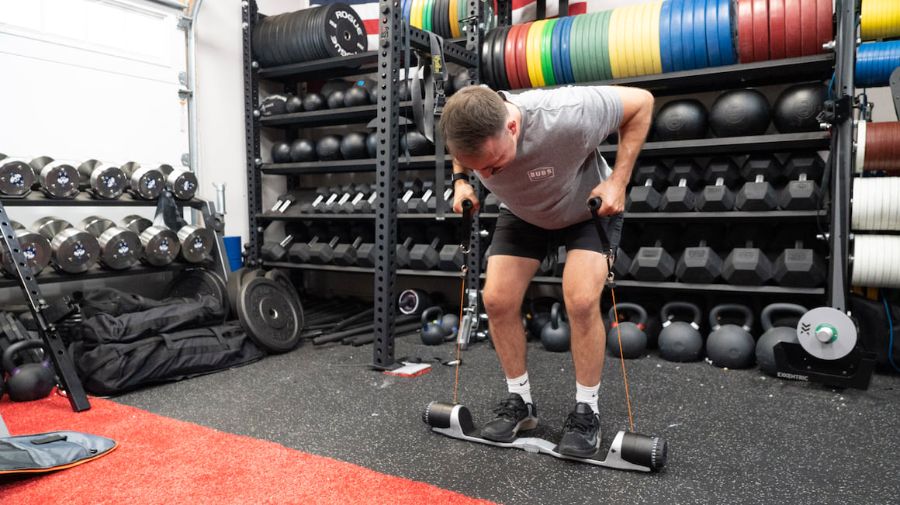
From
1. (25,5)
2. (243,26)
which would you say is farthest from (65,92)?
A: (243,26)

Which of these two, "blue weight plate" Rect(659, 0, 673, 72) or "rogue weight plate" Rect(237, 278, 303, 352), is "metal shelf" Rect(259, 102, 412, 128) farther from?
"blue weight plate" Rect(659, 0, 673, 72)

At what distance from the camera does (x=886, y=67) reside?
9.47 ft

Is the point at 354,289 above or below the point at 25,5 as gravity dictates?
below

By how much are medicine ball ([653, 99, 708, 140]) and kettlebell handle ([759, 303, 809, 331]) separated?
0.99 m

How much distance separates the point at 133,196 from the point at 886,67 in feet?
13.3

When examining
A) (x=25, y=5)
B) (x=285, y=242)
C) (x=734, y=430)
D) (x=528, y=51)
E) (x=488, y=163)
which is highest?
(x=25, y=5)

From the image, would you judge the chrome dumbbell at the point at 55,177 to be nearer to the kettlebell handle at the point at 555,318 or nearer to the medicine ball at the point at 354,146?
the medicine ball at the point at 354,146

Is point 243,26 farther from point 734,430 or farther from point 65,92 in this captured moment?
point 734,430

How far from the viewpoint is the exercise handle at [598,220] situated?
1.75 metres

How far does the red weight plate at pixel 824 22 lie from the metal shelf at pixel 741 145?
46 cm

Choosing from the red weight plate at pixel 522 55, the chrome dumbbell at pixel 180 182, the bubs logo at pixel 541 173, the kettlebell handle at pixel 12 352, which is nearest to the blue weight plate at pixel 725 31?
the red weight plate at pixel 522 55

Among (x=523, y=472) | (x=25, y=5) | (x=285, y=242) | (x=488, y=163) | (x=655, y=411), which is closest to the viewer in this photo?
(x=488, y=163)

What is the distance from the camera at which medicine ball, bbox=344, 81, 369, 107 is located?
4152 millimetres

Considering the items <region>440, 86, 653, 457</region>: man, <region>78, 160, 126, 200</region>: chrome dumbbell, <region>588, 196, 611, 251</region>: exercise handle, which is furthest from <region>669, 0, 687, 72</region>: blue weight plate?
<region>78, 160, 126, 200</region>: chrome dumbbell
